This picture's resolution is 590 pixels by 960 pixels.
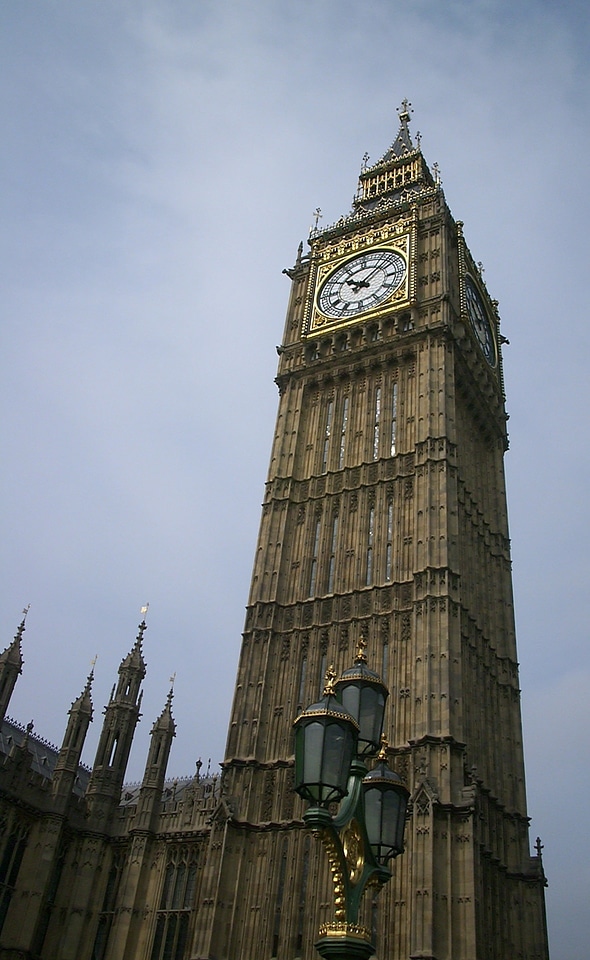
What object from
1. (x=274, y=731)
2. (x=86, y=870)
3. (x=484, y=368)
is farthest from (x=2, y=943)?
(x=484, y=368)

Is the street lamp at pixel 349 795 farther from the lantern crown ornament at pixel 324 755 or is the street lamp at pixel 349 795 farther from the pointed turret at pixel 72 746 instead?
the pointed turret at pixel 72 746

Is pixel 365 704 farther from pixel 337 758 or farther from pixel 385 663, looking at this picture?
pixel 385 663

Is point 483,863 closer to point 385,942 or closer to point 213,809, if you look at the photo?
point 385,942

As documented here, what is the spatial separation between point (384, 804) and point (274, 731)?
22.4 m

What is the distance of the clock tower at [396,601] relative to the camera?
28.4 m

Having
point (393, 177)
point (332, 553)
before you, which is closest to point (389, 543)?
point (332, 553)

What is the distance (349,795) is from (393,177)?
175ft

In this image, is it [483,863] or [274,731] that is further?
[274,731]

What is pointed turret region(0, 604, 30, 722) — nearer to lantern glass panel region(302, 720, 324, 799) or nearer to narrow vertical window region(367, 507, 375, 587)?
narrow vertical window region(367, 507, 375, 587)

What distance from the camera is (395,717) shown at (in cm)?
3106

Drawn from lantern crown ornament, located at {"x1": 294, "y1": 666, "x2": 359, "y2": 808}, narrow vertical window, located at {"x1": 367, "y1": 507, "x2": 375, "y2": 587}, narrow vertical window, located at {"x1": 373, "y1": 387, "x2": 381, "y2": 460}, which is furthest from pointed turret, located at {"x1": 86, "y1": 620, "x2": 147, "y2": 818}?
lantern crown ornament, located at {"x1": 294, "y1": 666, "x2": 359, "y2": 808}

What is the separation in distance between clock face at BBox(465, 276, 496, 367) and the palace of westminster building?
121 centimetres

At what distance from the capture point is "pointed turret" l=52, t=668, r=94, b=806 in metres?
33.8

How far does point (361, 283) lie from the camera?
47.4 meters
